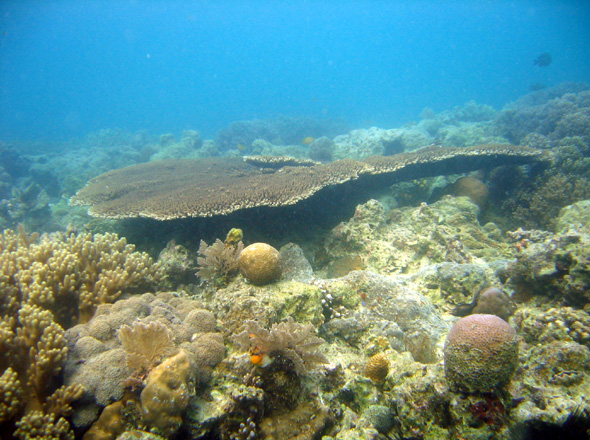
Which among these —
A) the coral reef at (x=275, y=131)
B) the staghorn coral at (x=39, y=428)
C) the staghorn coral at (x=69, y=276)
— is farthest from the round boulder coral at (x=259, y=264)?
the coral reef at (x=275, y=131)

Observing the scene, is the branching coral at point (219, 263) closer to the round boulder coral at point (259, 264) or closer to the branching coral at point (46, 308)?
the round boulder coral at point (259, 264)

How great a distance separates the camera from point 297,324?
273 cm

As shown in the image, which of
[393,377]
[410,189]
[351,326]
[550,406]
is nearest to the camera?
[550,406]

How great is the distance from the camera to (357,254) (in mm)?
5828

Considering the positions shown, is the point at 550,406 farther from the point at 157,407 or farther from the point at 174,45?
the point at 174,45

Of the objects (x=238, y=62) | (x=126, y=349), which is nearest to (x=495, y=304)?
(x=126, y=349)

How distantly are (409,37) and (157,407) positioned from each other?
655 feet

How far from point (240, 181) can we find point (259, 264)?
418 centimetres

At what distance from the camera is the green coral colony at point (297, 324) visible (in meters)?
2.12

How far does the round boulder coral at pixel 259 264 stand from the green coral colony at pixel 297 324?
0.03 m

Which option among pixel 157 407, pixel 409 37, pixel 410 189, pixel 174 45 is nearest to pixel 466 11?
pixel 409 37

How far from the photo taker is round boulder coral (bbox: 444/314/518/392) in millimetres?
2137

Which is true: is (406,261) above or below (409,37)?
below

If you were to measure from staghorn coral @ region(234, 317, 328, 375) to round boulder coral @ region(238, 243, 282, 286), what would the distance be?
0.99 metres
